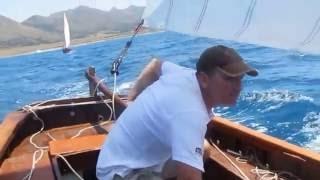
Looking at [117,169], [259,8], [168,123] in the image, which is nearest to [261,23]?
[259,8]

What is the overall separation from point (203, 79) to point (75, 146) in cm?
122

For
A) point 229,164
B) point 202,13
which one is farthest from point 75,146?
point 202,13

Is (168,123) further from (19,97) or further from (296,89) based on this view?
(19,97)

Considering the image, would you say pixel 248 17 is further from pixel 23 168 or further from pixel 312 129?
pixel 312 129

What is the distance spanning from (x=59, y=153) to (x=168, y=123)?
41.5 inches

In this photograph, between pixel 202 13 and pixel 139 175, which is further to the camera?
pixel 202 13

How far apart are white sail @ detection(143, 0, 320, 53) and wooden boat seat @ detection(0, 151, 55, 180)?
3.61 ft

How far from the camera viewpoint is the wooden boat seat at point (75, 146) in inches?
97.0

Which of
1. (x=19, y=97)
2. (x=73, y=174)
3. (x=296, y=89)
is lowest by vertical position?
(x=19, y=97)

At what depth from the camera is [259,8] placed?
6.70 ft

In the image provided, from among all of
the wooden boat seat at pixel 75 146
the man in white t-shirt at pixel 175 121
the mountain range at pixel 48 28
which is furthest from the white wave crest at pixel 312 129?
the mountain range at pixel 48 28

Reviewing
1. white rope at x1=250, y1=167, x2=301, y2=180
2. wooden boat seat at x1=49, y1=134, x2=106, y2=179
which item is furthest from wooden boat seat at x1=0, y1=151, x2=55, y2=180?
white rope at x1=250, y1=167, x2=301, y2=180

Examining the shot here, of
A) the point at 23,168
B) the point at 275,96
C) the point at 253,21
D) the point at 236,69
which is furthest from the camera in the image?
the point at 275,96

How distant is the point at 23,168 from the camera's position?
9.02 feet
